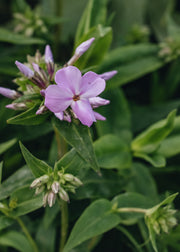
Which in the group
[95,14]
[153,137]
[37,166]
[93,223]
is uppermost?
[95,14]

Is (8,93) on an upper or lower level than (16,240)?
upper

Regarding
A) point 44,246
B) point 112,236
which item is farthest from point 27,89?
point 112,236

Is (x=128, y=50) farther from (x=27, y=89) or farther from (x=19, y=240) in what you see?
(x=19, y=240)

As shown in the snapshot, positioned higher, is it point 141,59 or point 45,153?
point 141,59

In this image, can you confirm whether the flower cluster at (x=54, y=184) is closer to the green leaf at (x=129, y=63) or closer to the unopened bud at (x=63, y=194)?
the unopened bud at (x=63, y=194)

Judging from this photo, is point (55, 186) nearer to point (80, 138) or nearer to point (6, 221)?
point (80, 138)

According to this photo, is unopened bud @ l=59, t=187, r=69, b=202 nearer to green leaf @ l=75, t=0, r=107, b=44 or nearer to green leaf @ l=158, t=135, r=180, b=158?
green leaf @ l=158, t=135, r=180, b=158

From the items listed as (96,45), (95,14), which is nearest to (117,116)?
(96,45)

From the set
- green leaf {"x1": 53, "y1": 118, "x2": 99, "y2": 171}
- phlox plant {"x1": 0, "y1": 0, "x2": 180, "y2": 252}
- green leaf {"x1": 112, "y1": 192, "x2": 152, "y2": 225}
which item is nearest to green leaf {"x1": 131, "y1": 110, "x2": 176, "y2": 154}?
phlox plant {"x1": 0, "y1": 0, "x2": 180, "y2": 252}
